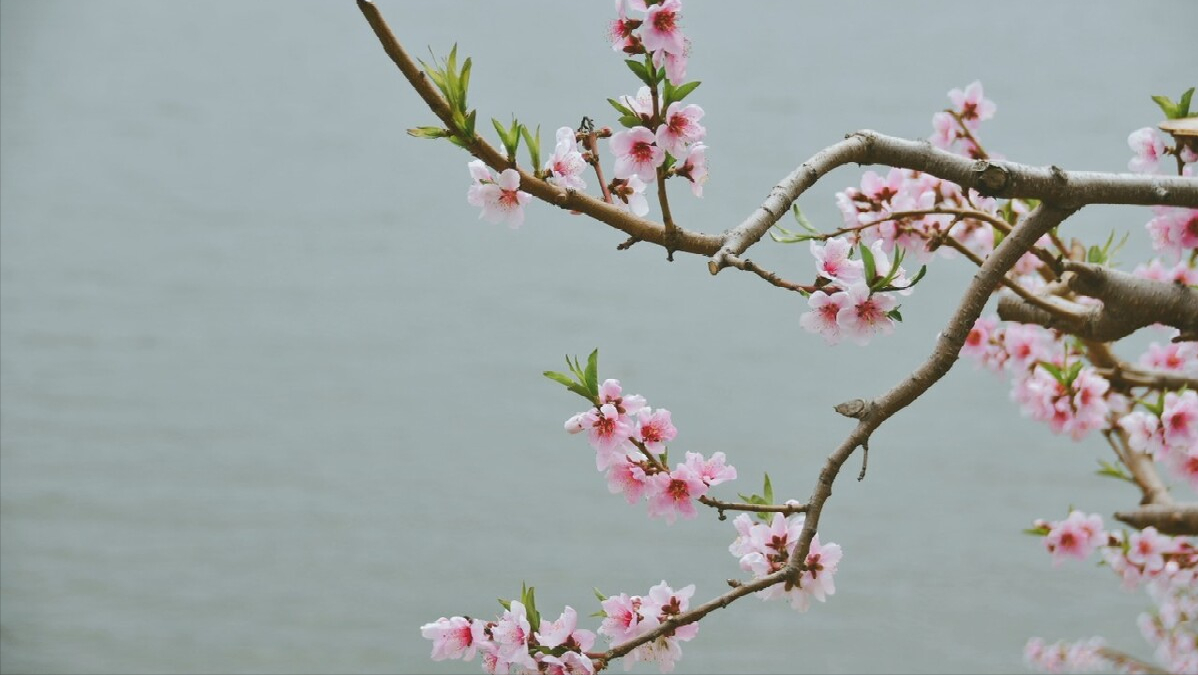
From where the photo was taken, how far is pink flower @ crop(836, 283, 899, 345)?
80 centimetres

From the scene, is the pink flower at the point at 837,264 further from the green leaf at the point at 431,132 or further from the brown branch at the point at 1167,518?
the brown branch at the point at 1167,518

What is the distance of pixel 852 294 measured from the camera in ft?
2.57

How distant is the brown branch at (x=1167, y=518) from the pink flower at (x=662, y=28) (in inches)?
29.8

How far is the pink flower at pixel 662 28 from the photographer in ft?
2.39

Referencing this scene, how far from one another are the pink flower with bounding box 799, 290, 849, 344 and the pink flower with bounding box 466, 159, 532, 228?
0.23 metres

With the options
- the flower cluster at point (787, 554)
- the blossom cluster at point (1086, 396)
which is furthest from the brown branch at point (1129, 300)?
the flower cluster at point (787, 554)

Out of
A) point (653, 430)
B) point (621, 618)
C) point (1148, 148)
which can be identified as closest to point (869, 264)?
point (653, 430)

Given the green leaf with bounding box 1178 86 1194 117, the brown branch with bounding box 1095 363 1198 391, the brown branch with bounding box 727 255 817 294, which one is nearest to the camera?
the brown branch with bounding box 727 255 817 294

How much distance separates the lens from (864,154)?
2.54 feet

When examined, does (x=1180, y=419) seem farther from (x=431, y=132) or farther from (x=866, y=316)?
(x=431, y=132)

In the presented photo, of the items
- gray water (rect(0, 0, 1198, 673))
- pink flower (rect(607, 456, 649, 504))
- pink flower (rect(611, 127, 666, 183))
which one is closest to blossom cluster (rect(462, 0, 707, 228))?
pink flower (rect(611, 127, 666, 183))

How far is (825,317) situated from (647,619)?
0.30 metres

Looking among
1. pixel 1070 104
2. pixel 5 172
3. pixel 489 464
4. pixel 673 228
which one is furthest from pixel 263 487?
pixel 1070 104

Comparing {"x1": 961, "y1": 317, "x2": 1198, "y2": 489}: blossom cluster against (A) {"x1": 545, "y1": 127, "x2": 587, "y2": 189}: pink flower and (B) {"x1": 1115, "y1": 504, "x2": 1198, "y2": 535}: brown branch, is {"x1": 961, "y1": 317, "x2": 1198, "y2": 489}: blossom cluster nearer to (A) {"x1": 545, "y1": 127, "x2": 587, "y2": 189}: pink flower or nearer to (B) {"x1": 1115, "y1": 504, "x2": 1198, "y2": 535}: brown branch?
(B) {"x1": 1115, "y1": 504, "x2": 1198, "y2": 535}: brown branch
